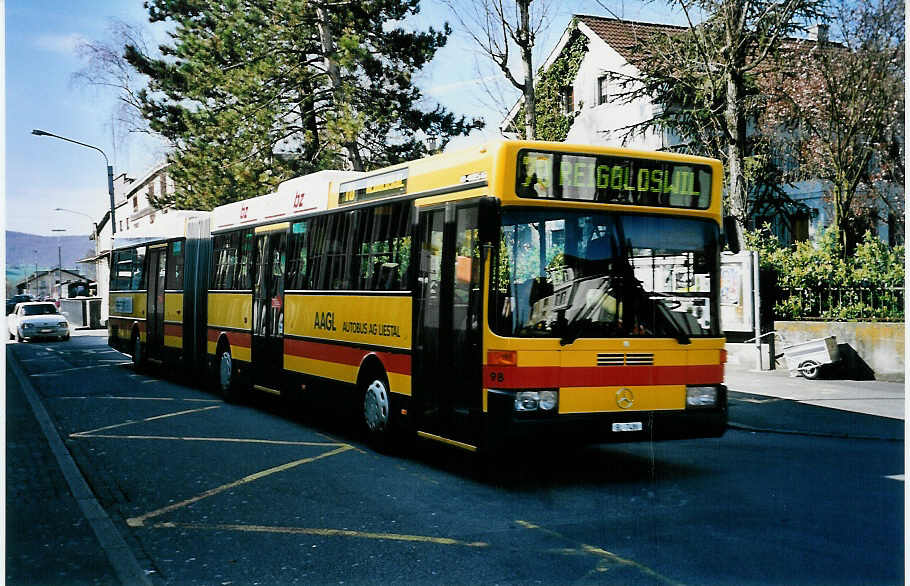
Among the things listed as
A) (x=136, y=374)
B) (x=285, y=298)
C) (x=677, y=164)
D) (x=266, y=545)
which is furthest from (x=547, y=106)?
(x=266, y=545)

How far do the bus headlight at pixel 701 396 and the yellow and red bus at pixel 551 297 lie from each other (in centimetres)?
1

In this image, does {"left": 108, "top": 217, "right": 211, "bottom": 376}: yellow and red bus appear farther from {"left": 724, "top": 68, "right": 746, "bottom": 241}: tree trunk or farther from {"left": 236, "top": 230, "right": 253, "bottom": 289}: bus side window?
{"left": 724, "top": 68, "right": 746, "bottom": 241}: tree trunk

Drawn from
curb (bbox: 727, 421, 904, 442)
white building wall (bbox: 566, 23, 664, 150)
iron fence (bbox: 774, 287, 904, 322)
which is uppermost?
white building wall (bbox: 566, 23, 664, 150)

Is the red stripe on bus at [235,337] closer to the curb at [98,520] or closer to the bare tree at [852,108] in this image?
the curb at [98,520]

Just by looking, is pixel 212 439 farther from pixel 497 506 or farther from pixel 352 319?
pixel 497 506

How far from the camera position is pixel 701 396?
29.1 ft

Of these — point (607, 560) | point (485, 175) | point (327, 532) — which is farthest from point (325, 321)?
point (607, 560)

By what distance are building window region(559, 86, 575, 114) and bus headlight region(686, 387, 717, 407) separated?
2982 cm

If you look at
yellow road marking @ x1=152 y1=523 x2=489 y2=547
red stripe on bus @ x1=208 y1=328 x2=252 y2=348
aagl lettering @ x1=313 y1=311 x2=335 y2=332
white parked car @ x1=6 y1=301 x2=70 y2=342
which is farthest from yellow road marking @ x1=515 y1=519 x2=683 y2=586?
white parked car @ x1=6 y1=301 x2=70 y2=342

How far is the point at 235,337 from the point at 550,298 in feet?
26.8

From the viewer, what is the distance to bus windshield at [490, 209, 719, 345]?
27.4 feet

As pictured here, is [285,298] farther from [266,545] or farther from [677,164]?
[266,545]

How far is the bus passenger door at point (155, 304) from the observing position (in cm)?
1973

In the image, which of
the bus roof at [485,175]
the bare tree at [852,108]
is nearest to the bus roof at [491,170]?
the bus roof at [485,175]
